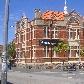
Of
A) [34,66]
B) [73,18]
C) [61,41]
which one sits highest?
[73,18]

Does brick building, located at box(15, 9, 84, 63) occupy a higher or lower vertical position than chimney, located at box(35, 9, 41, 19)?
lower

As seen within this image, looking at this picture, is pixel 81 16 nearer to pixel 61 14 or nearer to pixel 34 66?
pixel 61 14

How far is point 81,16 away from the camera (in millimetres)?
84000

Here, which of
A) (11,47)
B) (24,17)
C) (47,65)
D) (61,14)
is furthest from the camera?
(11,47)

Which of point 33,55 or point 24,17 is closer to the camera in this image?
point 33,55

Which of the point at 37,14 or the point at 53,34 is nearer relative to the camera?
the point at 53,34

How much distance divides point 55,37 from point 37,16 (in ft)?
19.4

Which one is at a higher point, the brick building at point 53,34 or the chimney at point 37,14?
the chimney at point 37,14

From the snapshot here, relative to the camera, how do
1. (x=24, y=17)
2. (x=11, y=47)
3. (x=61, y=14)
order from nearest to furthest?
(x=61, y=14) < (x=24, y=17) < (x=11, y=47)

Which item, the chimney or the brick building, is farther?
the chimney

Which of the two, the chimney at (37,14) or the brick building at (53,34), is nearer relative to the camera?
the brick building at (53,34)

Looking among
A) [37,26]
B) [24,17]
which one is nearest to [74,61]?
[37,26]

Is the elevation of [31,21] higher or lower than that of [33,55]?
higher

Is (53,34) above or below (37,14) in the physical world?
below
